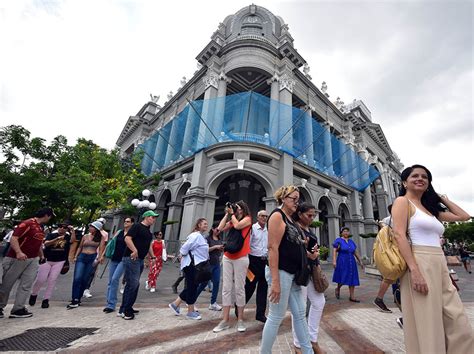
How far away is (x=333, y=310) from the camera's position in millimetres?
4668

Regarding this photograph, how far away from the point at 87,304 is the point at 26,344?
223cm

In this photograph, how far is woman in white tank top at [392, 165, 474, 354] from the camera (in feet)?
5.40

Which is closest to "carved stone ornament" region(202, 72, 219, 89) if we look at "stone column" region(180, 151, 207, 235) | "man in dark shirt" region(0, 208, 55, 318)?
"stone column" region(180, 151, 207, 235)

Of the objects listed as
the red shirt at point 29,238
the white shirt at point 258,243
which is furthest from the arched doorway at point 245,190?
the red shirt at point 29,238

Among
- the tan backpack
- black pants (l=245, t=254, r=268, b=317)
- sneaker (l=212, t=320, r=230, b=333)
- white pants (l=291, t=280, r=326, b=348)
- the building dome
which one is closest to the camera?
the tan backpack

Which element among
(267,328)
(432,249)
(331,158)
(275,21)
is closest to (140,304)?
(267,328)

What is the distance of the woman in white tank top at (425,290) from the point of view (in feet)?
5.40

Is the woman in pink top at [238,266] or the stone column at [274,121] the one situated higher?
the stone column at [274,121]

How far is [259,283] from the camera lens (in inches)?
150

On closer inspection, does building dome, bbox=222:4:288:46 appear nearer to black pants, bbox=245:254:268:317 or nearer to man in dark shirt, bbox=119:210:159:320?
man in dark shirt, bbox=119:210:159:320

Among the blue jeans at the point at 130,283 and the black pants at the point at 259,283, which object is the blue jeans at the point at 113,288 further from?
the black pants at the point at 259,283

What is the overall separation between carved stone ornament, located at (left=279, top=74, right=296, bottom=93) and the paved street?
667 inches

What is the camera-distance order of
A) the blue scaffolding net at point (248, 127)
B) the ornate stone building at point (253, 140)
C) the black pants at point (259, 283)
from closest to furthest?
the black pants at point (259, 283)
the blue scaffolding net at point (248, 127)
the ornate stone building at point (253, 140)

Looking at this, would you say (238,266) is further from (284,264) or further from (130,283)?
(130,283)
